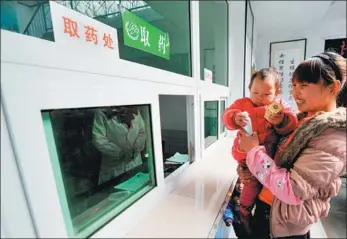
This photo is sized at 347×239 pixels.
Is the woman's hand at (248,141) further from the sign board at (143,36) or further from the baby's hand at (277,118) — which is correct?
the sign board at (143,36)

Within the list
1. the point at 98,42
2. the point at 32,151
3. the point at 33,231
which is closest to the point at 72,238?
the point at 33,231

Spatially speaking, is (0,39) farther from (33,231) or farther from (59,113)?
(33,231)

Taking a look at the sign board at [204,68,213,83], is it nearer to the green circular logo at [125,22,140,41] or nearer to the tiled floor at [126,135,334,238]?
the tiled floor at [126,135,334,238]

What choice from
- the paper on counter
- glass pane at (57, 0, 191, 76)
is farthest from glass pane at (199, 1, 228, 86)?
the paper on counter

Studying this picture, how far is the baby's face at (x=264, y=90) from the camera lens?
0.77m

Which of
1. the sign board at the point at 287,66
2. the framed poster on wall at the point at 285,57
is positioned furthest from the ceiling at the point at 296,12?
the sign board at the point at 287,66

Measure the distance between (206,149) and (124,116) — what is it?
0.84 metres

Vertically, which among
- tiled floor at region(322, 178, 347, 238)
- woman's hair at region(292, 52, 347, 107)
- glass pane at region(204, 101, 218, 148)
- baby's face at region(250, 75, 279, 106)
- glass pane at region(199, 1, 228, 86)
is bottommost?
tiled floor at region(322, 178, 347, 238)

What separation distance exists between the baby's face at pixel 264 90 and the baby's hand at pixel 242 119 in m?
0.18

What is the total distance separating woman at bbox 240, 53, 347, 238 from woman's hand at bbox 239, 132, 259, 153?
77 mm

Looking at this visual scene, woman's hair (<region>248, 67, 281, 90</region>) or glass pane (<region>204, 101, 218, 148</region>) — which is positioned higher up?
woman's hair (<region>248, 67, 281, 90</region>)

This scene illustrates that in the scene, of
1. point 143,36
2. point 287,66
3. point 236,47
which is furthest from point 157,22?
point 236,47

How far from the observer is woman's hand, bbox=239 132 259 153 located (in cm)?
68

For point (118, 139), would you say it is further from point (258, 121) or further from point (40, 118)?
point (258, 121)
